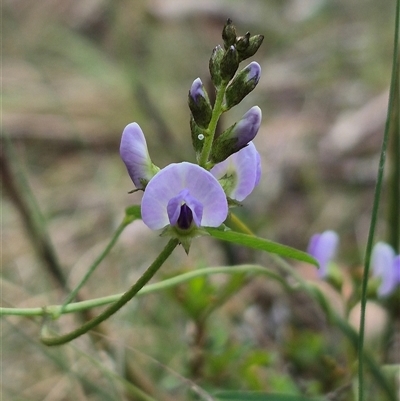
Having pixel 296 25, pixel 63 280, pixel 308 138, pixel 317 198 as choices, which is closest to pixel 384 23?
pixel 296 25

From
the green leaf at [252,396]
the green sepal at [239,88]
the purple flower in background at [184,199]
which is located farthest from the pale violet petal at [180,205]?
the green leaf at [252,396]

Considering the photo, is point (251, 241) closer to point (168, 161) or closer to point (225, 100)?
point (225, 100)

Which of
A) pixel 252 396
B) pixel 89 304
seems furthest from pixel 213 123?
pixel 252 396

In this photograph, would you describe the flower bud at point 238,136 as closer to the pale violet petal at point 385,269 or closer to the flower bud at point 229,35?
the flower bud at point 229,35

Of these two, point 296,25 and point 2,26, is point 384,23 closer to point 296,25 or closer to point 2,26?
point 296,25

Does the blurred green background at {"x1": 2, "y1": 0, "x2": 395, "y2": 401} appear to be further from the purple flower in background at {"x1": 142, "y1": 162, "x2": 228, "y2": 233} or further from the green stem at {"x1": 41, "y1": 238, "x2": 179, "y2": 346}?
the purple flower in background at {"x1": 142, "y1": 162, "x2": 228, "y2": 233}

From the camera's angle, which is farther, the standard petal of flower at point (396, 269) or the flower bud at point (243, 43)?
the standard petal of flower at point (396, 269)
